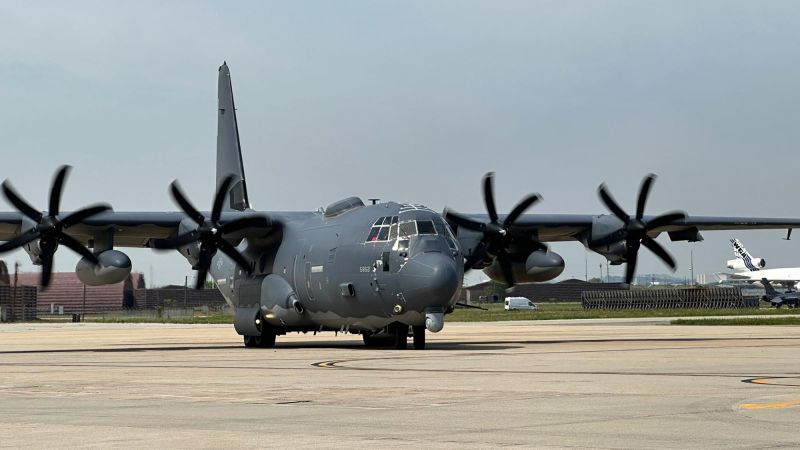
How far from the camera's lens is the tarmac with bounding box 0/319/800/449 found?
11.4 meters

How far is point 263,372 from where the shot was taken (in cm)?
2266

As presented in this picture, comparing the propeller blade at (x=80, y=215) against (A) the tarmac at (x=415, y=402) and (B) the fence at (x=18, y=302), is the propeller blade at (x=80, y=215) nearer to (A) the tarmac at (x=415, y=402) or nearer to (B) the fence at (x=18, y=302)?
(A) the tarmac at (x=415, y=402)

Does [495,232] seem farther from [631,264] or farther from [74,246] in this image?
[74,246]

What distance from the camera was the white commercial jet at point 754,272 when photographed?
142m

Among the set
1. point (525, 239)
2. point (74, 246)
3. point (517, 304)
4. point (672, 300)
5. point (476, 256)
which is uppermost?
point (517, 304)

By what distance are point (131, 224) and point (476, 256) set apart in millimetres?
11578

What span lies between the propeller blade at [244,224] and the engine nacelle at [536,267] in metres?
8.13

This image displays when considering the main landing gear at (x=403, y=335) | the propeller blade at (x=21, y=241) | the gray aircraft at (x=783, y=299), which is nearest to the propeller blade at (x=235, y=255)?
the propeller blade at (x=21, y=241)

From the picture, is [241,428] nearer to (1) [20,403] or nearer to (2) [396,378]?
(1) [20,403]

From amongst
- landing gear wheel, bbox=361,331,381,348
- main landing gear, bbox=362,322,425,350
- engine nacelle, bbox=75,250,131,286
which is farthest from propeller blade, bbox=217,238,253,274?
main landing gear, bbox=362,322,425,350

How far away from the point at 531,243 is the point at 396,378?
19.8 m

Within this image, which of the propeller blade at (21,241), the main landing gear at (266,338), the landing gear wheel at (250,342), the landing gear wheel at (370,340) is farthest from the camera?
the landing gear wheel at (250,342)

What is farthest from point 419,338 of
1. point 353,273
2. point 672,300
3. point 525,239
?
point 672,300

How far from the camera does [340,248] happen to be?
1380 inches
